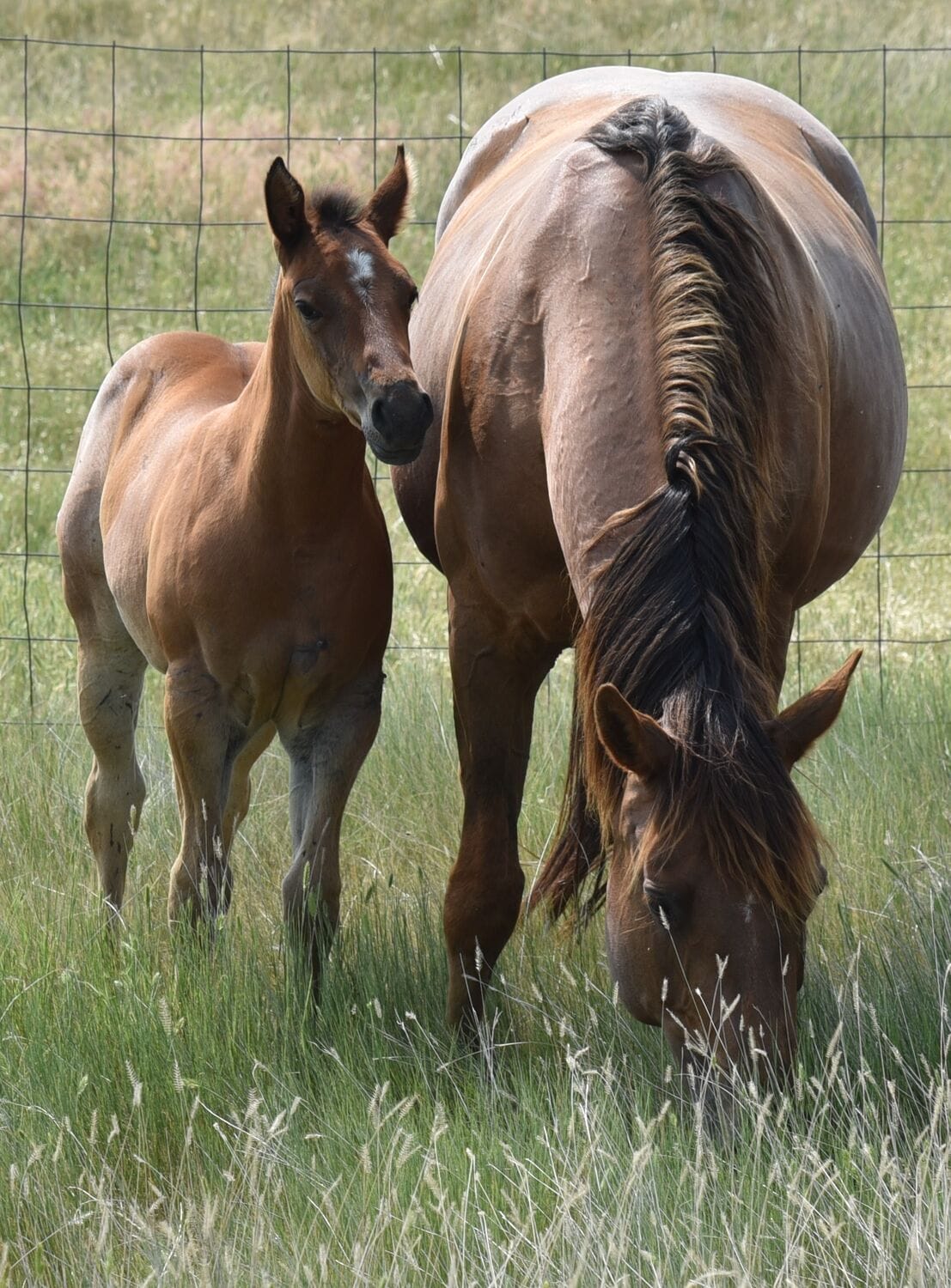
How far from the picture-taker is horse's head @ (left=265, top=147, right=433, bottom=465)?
2910 mm

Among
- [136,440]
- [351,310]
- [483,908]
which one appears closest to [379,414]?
[351,310]

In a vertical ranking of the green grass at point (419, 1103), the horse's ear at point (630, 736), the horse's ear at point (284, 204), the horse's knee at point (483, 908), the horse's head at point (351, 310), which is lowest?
the green grass at point (419, 1103)

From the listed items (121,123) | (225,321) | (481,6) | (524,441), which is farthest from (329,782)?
(481,6)

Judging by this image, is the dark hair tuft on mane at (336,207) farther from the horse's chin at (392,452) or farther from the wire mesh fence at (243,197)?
the wire mesh fence at (243,197)

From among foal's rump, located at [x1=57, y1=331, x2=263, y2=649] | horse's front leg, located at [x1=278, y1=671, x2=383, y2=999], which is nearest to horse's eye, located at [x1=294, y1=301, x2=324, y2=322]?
foal's rump, located at [x1=57, y1=331, x2=263, y2=649]

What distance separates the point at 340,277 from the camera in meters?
3.10

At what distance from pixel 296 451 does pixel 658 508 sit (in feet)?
3.99

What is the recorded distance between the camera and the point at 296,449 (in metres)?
3.41

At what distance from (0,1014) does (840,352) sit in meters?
2.20

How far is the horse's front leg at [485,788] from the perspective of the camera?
3.31 metres

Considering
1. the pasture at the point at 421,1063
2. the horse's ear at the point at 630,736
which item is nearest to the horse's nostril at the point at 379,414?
the horse's ear at the point at 630,736

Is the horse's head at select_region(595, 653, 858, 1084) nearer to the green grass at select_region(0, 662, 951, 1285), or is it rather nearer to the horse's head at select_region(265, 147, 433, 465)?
the green grass at select_region(0, 662, 951, 1285)

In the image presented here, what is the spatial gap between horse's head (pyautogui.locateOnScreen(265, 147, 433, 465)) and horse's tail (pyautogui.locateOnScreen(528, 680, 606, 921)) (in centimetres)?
67

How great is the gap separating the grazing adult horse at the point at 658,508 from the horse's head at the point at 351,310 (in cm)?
21
